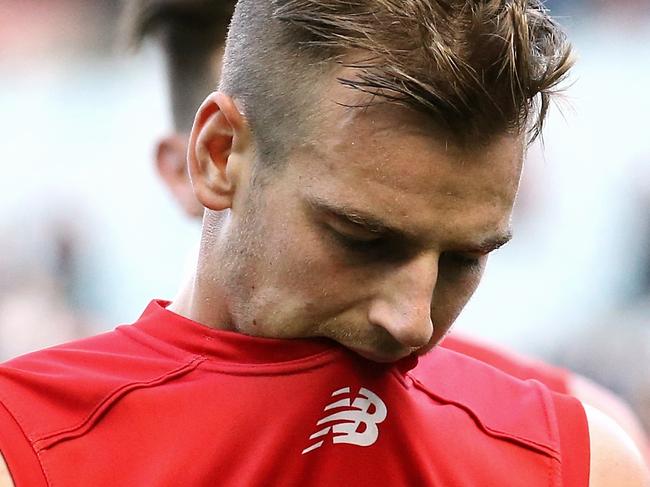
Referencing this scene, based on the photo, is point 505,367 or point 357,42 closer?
point 357,42

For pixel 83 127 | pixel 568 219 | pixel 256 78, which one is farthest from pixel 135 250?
pixel 256 78

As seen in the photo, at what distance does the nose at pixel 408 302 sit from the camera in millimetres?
1246

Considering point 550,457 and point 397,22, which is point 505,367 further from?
point 397,22

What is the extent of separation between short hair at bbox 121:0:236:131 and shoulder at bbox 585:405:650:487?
1250 millimetres

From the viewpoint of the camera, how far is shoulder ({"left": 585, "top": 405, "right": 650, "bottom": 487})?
1.46 m

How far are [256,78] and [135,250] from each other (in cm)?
331

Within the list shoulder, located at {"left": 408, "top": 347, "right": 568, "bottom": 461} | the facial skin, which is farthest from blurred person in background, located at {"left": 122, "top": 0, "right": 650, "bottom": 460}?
the facial skin

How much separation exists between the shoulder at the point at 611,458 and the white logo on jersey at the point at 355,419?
0.29 m

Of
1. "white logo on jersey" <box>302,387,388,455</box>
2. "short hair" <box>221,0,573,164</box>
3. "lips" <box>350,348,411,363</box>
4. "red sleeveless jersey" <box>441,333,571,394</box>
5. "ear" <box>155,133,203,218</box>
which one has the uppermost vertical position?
"short hair" <box>221,0,573,164</box>

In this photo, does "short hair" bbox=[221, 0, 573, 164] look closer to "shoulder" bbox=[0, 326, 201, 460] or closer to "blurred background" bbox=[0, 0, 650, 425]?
"shoulder" bbox=[0, 326, 201, 460]

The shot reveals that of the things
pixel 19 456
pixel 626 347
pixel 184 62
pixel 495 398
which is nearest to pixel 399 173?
pixel 495 398

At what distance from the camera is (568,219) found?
487cm

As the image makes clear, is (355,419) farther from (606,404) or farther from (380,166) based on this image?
(606,404)

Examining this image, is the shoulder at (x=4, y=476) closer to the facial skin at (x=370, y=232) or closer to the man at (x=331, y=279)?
the man at (x=331, y=279)
